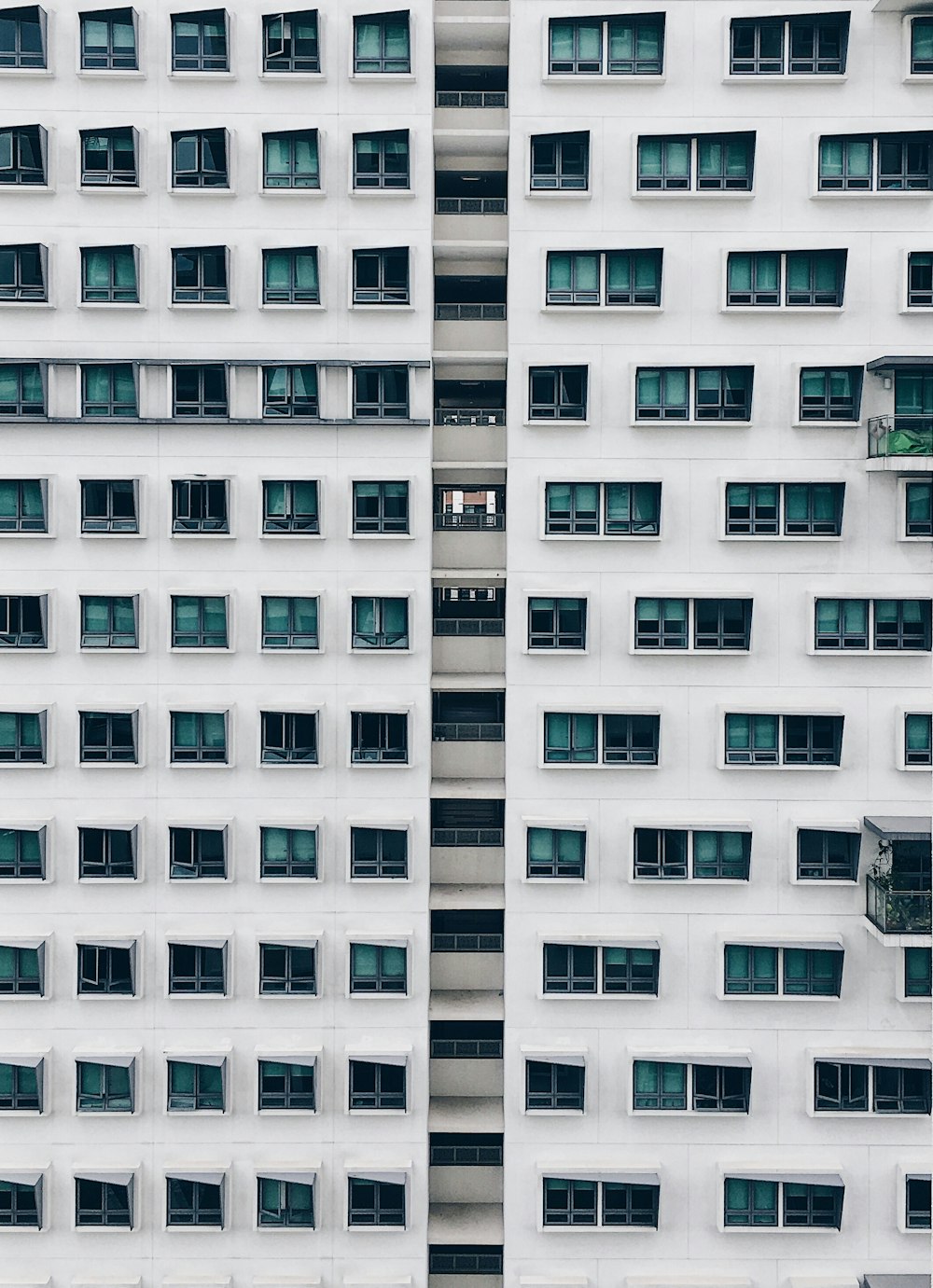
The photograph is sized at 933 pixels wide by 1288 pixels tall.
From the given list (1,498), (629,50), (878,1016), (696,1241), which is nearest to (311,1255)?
(696,1241)

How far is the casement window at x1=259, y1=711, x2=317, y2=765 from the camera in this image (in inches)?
950

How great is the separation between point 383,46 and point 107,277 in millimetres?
7554

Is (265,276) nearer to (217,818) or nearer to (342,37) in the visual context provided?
(342,37)

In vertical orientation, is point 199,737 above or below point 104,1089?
above

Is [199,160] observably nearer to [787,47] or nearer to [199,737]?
[199,737]

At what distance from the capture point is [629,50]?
2358cm

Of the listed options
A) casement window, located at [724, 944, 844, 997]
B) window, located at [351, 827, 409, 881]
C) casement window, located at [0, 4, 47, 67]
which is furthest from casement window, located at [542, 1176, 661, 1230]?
casement window, located at [0, 4, 47, 67]

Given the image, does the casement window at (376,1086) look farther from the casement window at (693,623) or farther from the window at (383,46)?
the window at (383,46)

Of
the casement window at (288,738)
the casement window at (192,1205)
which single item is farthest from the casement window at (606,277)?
the casement window at (192,1205)

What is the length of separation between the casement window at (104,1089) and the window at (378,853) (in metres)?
6.57

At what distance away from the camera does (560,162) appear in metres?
23.8

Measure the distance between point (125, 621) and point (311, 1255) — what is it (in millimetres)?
14351

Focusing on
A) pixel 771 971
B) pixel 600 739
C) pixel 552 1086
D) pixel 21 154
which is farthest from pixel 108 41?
pixel 771 971

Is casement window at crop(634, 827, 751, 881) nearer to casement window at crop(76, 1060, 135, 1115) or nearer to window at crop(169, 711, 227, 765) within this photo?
window at crop(169, 711, 227, 765)
